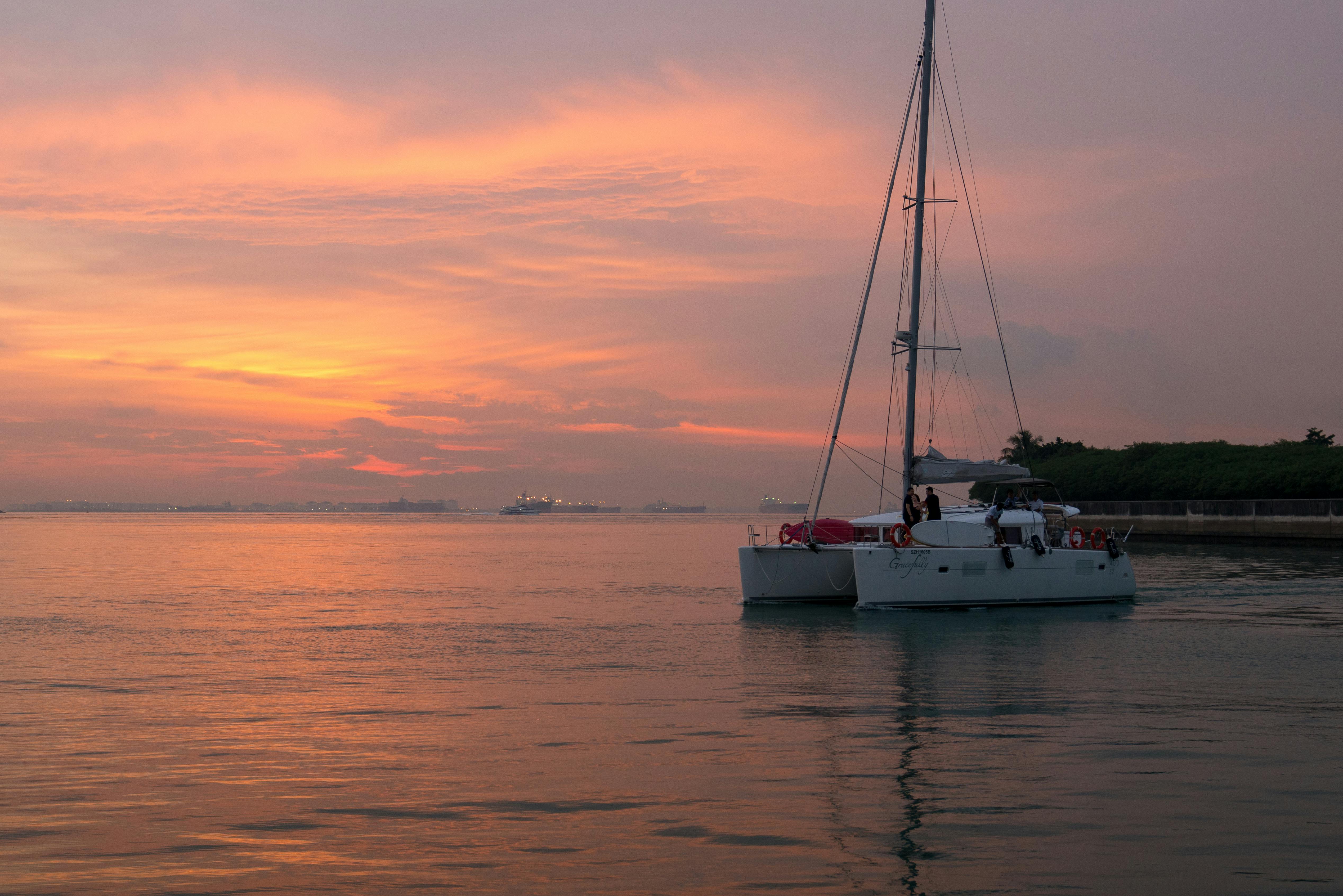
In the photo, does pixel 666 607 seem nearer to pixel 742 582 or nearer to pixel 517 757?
pixel 742 582

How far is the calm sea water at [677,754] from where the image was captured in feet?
24.7

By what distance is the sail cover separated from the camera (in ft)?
91.9

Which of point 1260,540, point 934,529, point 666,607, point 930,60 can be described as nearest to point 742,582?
point 666,607

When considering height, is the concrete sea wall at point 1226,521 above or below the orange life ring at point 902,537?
below

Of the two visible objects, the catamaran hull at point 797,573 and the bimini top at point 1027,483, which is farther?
the catamaran hull at point 797,573

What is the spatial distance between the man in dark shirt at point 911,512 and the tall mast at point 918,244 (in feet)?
0.89

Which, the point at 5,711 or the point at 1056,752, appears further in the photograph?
the point at 5,711

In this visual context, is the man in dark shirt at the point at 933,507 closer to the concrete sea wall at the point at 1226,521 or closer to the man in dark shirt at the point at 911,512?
the man in dark shirt at the point at 911,512

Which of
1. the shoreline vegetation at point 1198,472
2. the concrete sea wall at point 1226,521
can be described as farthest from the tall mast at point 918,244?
the shoreline vegetation at point 1198,472

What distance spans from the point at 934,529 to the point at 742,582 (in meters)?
5.33

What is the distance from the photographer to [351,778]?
10.2 m

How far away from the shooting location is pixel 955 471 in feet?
→ 92.1

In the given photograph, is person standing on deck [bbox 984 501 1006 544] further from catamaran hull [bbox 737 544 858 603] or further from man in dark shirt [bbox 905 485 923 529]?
catamaran hull [bbox 737 544 858 603]

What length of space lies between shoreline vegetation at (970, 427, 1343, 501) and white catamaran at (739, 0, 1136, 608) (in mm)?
37486
